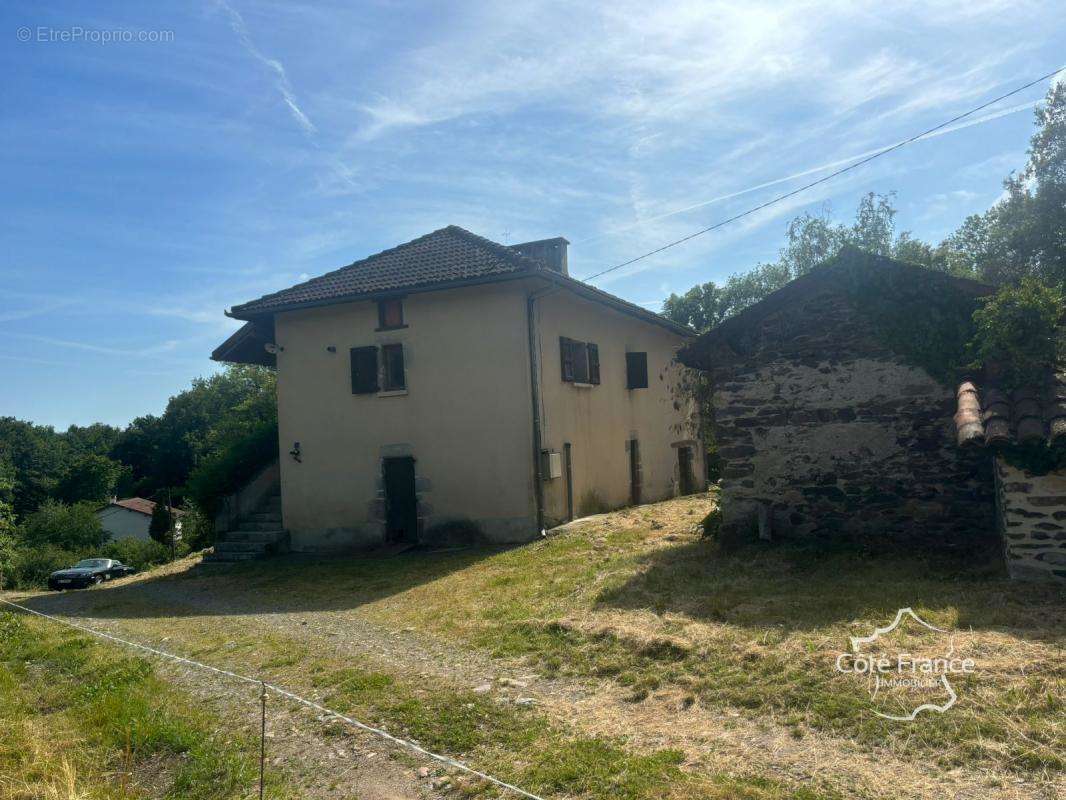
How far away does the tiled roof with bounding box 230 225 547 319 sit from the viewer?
47.3 ft

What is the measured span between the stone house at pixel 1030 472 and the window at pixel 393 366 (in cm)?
1057

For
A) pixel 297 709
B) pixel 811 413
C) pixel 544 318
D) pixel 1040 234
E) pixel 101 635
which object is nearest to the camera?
pixel 297 709

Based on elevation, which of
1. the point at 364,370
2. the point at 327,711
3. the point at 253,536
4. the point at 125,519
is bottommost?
the point at 125,519

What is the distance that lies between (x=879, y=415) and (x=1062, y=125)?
51.8 ft

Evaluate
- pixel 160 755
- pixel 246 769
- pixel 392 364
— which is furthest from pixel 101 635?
pixel 392 364

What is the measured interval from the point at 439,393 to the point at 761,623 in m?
9.29

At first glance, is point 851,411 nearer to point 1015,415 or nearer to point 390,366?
point 1015,415

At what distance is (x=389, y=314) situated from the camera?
15375mm

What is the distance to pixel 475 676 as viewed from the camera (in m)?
6.42

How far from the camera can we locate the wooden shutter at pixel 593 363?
16750 mm

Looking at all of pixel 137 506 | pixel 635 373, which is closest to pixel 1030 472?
pixel 635 373

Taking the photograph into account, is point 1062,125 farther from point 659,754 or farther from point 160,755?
point 160,755

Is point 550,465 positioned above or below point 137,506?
above

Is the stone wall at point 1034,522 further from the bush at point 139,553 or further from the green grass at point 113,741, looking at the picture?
the bush at point 139,553
